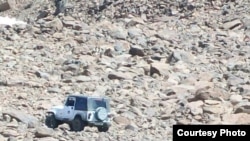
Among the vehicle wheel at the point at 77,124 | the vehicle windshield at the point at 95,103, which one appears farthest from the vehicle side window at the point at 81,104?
the vehicle wheel at the point at 77,124

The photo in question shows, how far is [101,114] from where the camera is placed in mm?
16016

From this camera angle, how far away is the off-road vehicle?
16.0 meters

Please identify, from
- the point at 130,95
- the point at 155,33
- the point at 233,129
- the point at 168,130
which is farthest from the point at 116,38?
the point at 233,129

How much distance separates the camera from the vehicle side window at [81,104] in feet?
53.0

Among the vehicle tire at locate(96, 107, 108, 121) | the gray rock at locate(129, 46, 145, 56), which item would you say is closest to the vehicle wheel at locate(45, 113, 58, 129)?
the vehicle tire at locate(96, 107, 108, 121)

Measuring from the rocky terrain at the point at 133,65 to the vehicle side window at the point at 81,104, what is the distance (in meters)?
0.44

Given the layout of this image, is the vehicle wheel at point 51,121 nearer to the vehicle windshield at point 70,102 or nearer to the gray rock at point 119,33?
the vehicle windshield at point 70,102

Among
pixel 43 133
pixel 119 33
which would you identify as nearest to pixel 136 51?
pixel 119 33

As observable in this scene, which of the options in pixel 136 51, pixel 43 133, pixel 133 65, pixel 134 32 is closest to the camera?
pixel 43 133

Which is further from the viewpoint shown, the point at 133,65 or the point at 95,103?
the point at 133,65

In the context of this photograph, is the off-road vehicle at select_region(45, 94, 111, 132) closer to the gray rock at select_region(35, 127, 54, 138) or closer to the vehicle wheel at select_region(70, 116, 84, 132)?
the vehicle wheel at select_region(70, 116, 84, 132)

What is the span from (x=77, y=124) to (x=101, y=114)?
514 mm

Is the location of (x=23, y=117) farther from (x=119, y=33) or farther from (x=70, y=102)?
(x=119, y=33)

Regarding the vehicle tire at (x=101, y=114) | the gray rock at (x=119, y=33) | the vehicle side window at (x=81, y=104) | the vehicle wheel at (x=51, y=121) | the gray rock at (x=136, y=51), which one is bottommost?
the vehicle wheel at (x=51, y=121)
